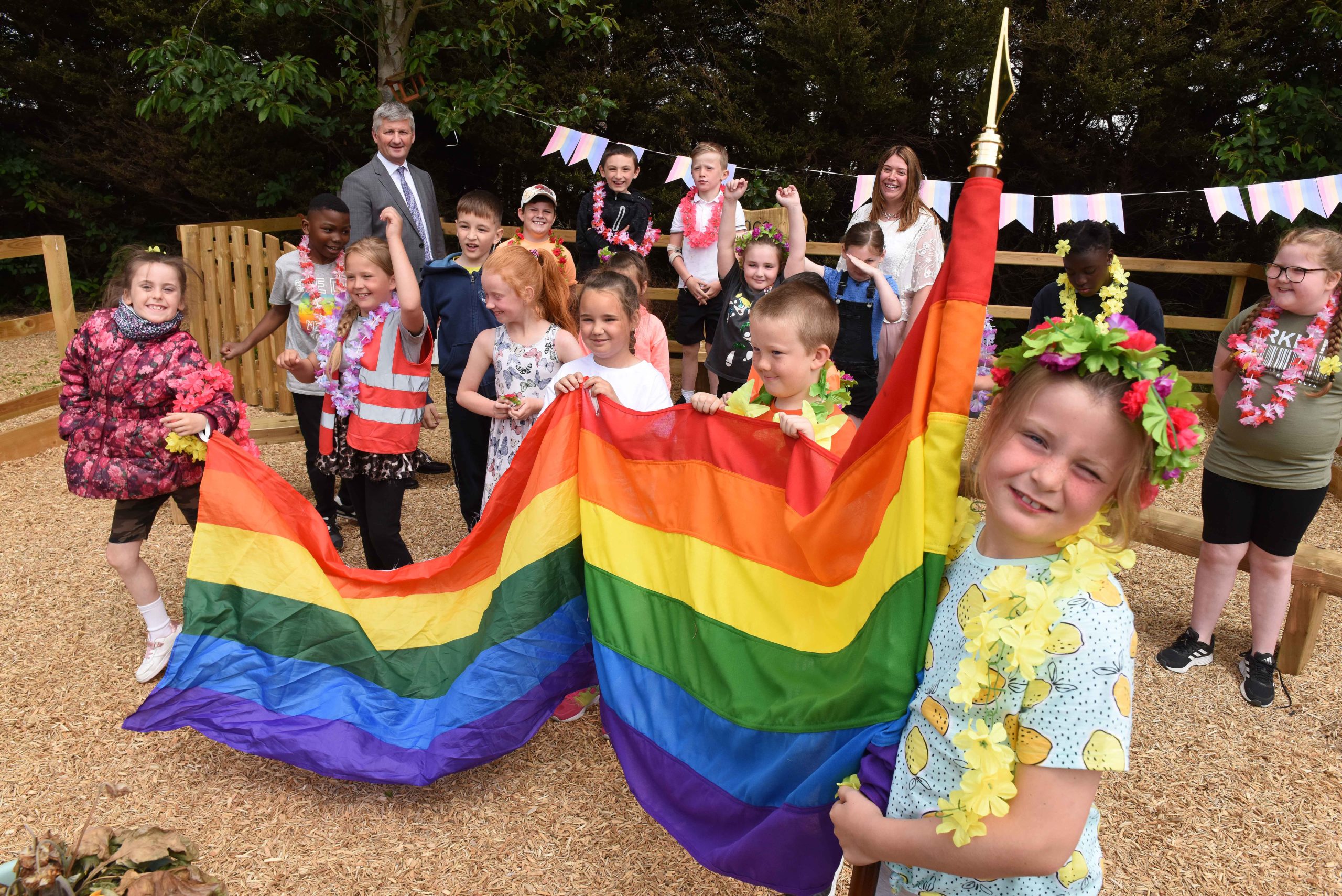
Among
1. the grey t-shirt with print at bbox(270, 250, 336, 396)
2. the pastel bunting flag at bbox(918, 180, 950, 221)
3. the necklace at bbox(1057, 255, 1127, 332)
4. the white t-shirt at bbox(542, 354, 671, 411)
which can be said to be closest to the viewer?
the necklace at bbox(1057, 255, 1127, 332)

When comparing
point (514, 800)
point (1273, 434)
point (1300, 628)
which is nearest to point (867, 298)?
point (1273, 434)

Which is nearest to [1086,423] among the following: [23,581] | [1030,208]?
[23,581]

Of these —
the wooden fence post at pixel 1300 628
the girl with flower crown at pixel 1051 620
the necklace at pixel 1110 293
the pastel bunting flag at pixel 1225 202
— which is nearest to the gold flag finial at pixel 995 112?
the girl with flower crown at pixel 1051 620

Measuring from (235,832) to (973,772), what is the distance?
2548 millimetres

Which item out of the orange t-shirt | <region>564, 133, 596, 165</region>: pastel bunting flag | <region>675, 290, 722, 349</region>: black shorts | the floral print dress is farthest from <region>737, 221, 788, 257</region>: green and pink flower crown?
<region>564, 133, 596, 165</region>: pastel bunting flag

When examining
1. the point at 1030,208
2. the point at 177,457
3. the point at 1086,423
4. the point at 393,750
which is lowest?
the point at 393,750

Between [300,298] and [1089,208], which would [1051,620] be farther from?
[1089,208]

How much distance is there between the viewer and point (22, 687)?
3.74 meters

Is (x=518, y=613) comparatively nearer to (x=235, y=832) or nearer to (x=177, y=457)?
(x=235, y=832)

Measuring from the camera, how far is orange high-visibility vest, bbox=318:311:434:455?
13.4 ft

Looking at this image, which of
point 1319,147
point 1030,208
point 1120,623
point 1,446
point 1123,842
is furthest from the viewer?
point 1319,147

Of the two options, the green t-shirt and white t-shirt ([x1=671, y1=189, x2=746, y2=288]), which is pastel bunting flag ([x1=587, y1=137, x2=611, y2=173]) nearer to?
white t-shirt ([x1=671, y1=189, x2=746, y2=288])

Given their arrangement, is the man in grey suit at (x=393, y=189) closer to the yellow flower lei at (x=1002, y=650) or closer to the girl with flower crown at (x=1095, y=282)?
the girl with flower crown at (x=1095, y=282)

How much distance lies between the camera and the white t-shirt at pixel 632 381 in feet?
11.6
